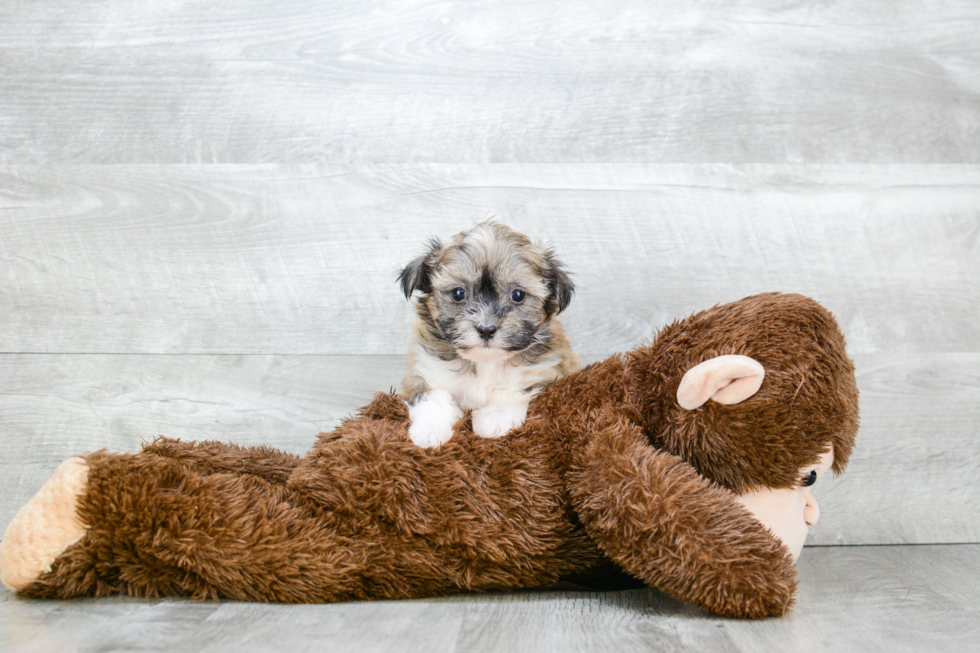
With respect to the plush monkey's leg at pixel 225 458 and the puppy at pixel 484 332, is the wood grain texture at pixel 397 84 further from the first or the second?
the plush monkey's leg at pixel 225 458

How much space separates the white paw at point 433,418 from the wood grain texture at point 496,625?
14.7 inches

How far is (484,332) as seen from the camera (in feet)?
5.88

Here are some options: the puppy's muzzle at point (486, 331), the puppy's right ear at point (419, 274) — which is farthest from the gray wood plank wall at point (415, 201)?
the puppy's muzzle at point (486, 331)

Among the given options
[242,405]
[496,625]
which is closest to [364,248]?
[242,405]

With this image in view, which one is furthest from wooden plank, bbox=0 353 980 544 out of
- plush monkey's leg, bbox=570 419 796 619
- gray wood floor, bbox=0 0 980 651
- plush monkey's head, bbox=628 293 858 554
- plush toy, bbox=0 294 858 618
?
plush monkey's leg, bbox=570 419 796 619

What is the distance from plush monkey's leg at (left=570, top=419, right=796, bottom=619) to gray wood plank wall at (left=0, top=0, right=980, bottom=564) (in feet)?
2.84

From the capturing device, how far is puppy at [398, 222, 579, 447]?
1.82 meters

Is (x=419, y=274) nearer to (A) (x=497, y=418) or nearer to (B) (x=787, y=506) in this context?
(A) (x=497, y=418)

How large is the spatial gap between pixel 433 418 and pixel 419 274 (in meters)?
0.43

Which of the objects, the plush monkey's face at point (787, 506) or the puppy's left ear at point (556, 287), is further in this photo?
the puppy's left ear at point (556, 287)

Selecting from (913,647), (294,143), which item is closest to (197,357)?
(294,143)

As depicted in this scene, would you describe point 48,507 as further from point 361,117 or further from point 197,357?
point 361,117

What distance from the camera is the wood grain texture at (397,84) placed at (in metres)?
2.40

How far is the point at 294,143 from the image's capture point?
241 cm
